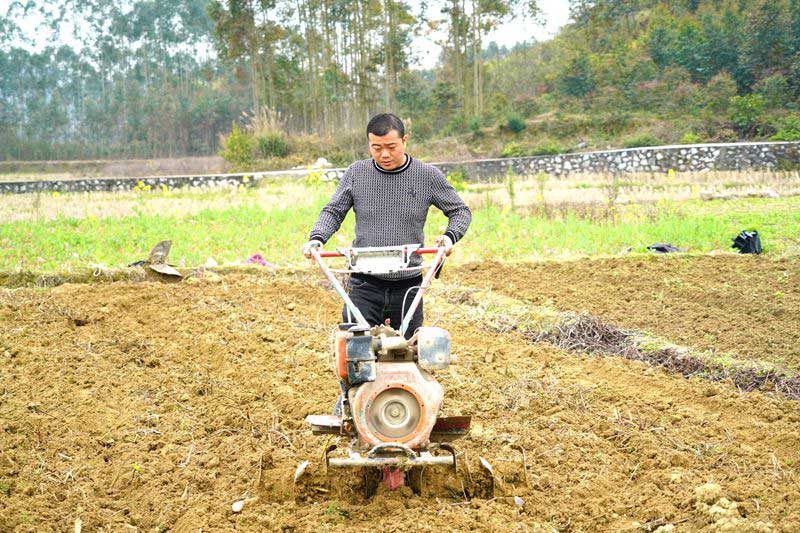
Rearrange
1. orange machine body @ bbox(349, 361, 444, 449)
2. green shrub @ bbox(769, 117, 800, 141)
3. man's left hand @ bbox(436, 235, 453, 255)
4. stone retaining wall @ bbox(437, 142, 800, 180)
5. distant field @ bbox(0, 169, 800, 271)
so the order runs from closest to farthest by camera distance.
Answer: orange machine body @ bbox(349, 361, 444, 449) < man's left hand @ bbox(436, 235, 453, 255) < distant field @ bbox(0, 169, 800, 271) < stone retaining wall @ bbox(437, 142, 800, 180) < green shrub @ bbox(769, 117, 800, 141)

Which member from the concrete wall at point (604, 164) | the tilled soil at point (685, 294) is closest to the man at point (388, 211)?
the tilled soil at point (685, 294)

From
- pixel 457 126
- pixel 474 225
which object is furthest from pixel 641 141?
pixel 474 225

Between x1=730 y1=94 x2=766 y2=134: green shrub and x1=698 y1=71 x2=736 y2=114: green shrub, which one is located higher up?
x1=698 y1=71 x2=736 y2=114: green shrub

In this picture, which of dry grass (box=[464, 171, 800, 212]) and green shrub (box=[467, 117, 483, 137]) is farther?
green shrub (box=[467, 117, 483, 137])

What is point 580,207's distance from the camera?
49.4ft

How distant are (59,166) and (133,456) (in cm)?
5281

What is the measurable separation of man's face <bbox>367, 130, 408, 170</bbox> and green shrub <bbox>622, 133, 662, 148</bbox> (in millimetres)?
26549

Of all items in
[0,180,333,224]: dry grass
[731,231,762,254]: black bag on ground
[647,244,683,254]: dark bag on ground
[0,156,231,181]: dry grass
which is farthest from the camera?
[0,156,231,181]: dry grass

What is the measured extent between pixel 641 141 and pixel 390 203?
26805 millimetres

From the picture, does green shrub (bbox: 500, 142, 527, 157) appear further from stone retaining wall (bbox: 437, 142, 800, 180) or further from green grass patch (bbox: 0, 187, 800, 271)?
green grass patch (bbox: 0, 187, 800, 271)

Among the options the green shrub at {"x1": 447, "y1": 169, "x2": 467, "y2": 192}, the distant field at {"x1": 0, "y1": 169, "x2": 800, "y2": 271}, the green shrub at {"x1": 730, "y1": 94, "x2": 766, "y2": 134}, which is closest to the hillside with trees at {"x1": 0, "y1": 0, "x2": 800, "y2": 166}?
the green shrub at {"x1": 730, "y1": 94, "x2": 766, "y2": 134}

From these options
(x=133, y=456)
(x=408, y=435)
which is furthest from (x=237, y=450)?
(x=408, y=435)

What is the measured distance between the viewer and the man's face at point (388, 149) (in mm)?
4262

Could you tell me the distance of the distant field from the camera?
1147cm
